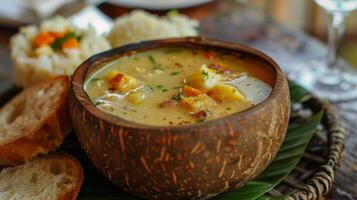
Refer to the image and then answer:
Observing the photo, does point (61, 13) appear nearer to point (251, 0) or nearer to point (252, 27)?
point (252, 27)

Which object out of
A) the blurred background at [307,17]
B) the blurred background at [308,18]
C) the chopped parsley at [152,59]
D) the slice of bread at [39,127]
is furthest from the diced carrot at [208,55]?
the blurred background at [307,17]

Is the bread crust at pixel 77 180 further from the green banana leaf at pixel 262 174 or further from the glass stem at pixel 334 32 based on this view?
the glass stem at pixel 334 32

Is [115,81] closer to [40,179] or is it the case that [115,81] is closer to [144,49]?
[144,49]

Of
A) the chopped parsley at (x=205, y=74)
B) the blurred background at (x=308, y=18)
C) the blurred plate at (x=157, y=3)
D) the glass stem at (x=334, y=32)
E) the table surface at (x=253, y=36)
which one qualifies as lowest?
the blurred background at (x=308, y=18)

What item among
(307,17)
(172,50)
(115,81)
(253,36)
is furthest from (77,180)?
(307,17)

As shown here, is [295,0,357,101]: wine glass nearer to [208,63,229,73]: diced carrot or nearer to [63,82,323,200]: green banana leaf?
[63,82,323,200]: green banana leaf

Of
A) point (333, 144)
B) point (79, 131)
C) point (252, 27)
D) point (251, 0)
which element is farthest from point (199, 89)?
point (251, 0)
